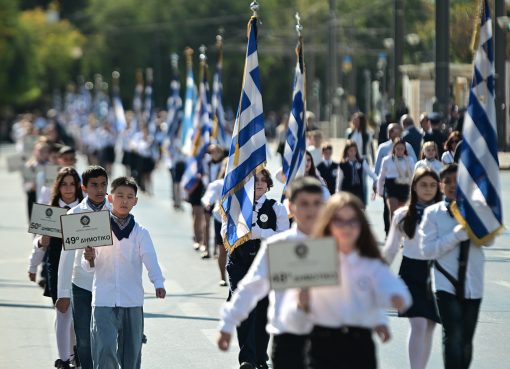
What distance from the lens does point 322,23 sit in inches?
3703

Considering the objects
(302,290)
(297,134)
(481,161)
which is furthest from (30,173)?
(302,290)

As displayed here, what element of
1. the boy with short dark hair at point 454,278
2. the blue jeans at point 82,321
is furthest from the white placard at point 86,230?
the boy with short dark hair at point 454,278

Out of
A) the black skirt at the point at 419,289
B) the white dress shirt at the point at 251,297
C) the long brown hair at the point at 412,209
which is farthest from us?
the black skirt at the point at 419,289

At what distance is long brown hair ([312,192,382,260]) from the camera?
21.9ft

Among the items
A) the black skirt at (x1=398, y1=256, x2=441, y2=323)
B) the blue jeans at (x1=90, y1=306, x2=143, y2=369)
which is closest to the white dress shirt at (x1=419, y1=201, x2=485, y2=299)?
the black skirt at (x1=398, y1=256, x2=441, y2=323)

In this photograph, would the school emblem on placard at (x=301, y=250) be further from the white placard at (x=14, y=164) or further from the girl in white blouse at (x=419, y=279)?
the white placard at (x=14, y=164)

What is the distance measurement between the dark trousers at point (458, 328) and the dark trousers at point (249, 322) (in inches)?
87.3

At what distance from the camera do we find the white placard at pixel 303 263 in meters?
6.53

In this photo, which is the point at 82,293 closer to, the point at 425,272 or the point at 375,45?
the point at 425,272

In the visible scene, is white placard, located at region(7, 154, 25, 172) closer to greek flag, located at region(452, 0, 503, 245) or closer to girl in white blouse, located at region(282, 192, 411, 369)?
greek flag, located at region(452, 0, 503, 245)

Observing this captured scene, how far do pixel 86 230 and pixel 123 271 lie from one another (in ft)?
1.16

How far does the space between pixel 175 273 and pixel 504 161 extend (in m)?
14.3

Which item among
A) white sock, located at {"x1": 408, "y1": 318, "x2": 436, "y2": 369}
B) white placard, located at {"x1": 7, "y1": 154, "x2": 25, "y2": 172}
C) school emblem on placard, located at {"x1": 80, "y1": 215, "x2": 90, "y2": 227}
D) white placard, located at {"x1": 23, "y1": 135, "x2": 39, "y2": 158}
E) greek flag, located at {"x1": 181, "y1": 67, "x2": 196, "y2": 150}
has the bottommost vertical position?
white sock, located at {"x1": 408, "y1": 318, "x2": 436, "y2": 369}

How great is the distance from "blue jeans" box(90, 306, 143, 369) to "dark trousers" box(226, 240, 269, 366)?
167cm
